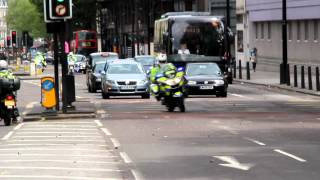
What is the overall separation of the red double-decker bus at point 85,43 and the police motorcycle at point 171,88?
247 ft

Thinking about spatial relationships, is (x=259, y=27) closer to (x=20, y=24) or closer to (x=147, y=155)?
(x=147, y=155)

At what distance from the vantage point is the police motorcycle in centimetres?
2556

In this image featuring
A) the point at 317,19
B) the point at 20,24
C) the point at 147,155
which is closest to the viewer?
the point at 147,155

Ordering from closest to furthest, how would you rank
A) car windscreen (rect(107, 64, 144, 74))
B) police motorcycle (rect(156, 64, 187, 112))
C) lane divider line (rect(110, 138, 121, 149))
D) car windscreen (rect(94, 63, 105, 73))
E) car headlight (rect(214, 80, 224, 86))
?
lane divider line (rect(110, 138, 121, 149)) → police motorcycle (rect(156, 64, 187, 112)) → car headlight (rect(214, 80, 224, 86)) → car windscreen (rect(107, 64, 144, 74)) → car windscreen (rect(94, 63, 105, 73))

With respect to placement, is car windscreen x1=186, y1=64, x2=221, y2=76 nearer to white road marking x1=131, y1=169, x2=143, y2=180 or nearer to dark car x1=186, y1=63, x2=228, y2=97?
dark car x1=186, y1=63, x2=228, y2=97

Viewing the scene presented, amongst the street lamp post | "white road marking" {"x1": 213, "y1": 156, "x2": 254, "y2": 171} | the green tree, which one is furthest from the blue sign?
the green tree

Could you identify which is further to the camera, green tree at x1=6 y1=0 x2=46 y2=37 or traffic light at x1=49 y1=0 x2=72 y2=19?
green tree at x1=6 y1=0 x2=46 y2=37

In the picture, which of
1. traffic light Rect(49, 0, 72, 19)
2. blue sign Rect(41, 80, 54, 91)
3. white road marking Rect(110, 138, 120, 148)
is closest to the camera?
white road marking Rect(110, 138, 120, 148)

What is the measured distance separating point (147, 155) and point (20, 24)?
157 m

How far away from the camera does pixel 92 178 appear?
1201cm

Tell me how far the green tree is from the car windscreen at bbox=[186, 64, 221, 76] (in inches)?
4629

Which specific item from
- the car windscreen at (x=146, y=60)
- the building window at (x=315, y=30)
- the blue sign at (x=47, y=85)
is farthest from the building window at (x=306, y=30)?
the blue sign at (x=47, y=85)

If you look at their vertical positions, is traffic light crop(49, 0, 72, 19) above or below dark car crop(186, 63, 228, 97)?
above

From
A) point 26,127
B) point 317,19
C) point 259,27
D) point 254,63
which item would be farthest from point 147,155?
point 259,27
